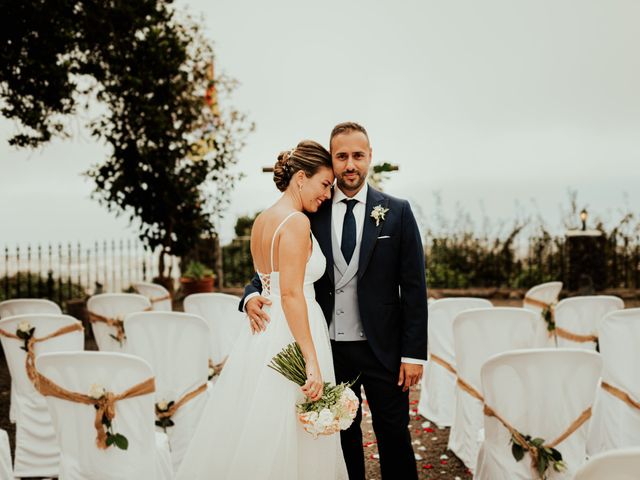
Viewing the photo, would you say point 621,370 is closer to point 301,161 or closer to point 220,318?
point 301,161

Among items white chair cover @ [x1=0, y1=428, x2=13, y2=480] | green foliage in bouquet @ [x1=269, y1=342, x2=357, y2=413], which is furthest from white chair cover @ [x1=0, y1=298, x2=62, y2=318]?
green foliage in bouquet @ [x1=269, y1=342, x2=357, y2=413]

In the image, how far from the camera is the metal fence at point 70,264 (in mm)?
8180

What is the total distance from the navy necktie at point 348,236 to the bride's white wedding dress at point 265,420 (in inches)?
5.3

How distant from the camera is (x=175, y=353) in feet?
11.1

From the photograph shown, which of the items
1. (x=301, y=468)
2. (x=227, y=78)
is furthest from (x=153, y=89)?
(x=301, y=468)

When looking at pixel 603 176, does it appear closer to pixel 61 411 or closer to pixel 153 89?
pixel 153 89

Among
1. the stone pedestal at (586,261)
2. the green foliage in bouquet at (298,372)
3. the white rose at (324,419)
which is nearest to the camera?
the white rose at (324,419)

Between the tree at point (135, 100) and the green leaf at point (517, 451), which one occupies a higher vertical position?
the tree at point (135, 100)

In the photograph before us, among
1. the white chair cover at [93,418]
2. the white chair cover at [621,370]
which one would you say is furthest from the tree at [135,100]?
the white chair cover at [621,370]

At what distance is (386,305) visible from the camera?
2.41m

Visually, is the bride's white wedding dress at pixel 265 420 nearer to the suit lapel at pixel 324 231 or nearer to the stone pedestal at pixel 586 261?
the suit lapel at pixel 324 231

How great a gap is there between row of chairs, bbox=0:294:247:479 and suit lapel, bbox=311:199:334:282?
0.88 metres

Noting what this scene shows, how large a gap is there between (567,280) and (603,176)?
1.74 m

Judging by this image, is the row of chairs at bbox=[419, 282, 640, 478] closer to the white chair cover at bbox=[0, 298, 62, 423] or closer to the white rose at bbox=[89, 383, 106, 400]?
the white rose at bbox=[89, 383, 106, 400]
